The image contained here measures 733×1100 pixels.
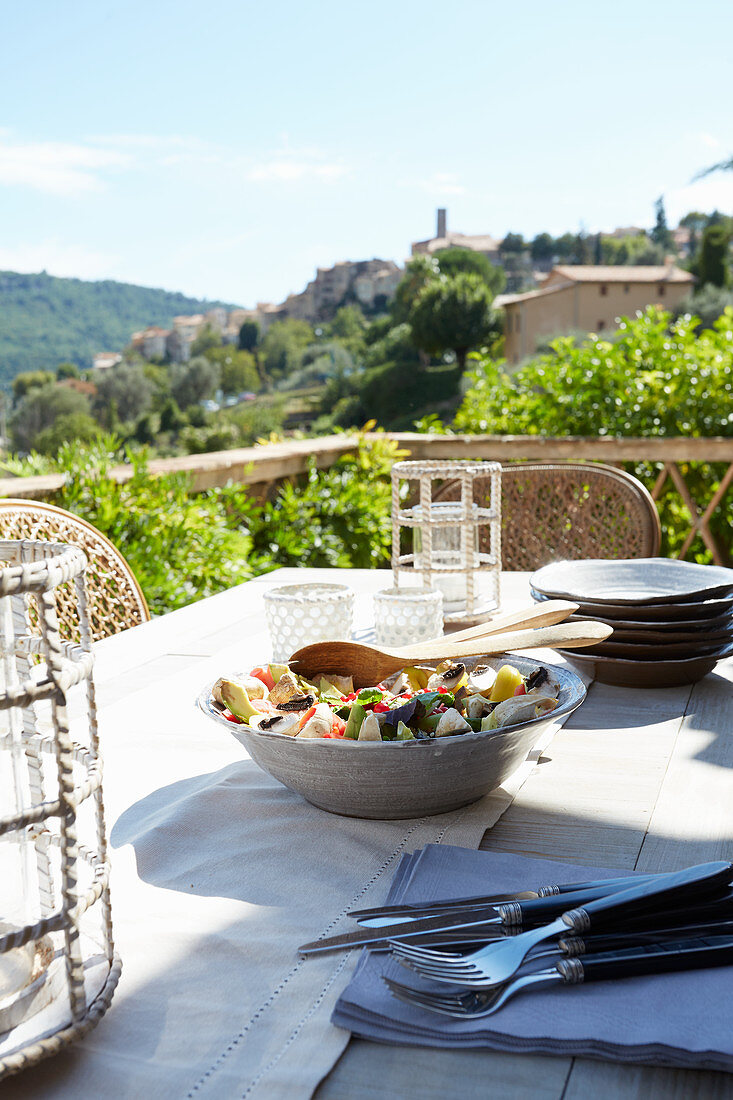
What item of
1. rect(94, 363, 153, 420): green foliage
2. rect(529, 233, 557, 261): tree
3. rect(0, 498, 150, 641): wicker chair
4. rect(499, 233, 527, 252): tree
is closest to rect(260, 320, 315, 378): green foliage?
rect(94, 363, 153, 420): green foliage

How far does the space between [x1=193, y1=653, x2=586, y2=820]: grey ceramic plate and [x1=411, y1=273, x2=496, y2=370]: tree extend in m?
40.3

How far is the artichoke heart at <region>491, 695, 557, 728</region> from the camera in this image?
667mm

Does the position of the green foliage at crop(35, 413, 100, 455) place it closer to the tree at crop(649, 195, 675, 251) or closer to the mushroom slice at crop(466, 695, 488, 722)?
the tree at crop(649, 195, 675, 251)

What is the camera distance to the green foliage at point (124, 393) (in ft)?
159

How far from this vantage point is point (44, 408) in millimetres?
47656

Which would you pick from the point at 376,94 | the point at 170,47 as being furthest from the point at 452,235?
the point at 170,47

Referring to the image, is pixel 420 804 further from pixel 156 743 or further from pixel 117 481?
pixel 117 481

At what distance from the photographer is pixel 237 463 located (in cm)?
328

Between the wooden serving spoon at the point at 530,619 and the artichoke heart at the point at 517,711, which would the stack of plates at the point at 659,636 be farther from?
the artichoke heart at the point at 517,711

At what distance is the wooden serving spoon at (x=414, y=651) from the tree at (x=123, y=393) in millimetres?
49347

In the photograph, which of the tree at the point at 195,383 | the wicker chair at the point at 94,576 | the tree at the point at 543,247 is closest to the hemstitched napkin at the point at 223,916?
the wicker chair at the point at 94,576

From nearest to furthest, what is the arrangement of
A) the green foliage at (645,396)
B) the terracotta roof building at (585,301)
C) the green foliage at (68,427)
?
the green foliage at (645,396)
the green foliage at (68,427)
the terracotta roof building at (585,301)

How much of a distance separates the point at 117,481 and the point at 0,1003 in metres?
2.51

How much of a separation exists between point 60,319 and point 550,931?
202 ft
